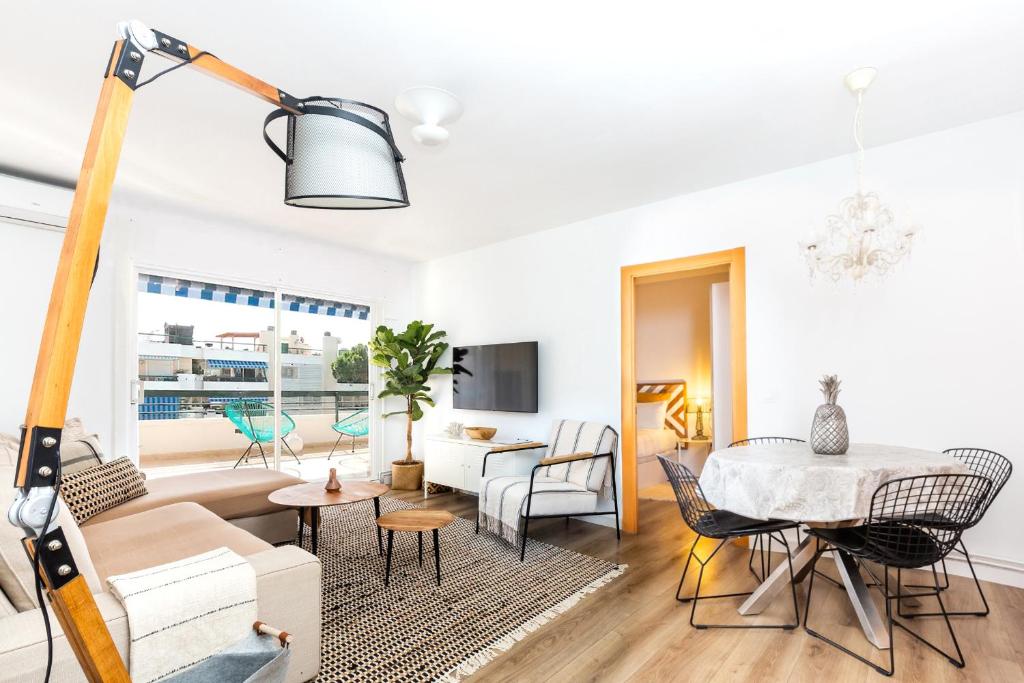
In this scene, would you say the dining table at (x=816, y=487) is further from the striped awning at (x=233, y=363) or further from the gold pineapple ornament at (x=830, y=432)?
the striped awning at (x=233, y=363)

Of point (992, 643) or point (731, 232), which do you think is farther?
point (731, 232)

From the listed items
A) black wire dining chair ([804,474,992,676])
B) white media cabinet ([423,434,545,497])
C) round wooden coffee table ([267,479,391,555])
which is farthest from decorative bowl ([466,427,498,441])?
black wire dining chair ([804,474,992,676])

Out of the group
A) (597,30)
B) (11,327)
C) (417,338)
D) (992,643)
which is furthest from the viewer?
(417,338)

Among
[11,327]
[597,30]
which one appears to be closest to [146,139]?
[11,327]

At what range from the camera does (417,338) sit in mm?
5711

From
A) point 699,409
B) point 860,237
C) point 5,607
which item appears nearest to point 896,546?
point 860,237

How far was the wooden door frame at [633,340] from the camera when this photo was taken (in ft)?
12.3

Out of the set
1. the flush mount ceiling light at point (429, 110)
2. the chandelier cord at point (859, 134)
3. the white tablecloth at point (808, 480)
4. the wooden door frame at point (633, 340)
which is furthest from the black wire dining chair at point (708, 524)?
the flush mount ceiling light at point (429, 110)

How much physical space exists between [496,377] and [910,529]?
3.50 metres

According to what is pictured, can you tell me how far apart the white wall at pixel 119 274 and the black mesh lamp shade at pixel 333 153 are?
12.1 ft

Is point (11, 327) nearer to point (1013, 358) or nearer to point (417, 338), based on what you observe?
point (417, 338)

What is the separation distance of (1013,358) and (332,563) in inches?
160

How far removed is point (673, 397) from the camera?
6238 millimetres

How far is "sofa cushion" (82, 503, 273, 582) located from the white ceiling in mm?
2143
